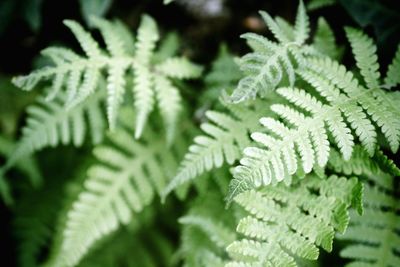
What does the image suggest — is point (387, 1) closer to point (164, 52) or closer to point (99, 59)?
point (164, 52)

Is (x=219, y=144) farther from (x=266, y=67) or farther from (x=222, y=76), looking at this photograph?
(x=222, y=76)

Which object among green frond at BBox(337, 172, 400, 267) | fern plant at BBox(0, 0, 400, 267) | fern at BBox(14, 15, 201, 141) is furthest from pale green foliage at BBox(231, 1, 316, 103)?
green frond at BBox(337, 172, 400, 267)

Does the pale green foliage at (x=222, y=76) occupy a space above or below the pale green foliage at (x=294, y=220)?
above

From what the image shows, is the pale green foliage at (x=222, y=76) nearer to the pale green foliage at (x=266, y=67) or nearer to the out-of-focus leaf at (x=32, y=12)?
the pale green foliage at (x=266, y=67)

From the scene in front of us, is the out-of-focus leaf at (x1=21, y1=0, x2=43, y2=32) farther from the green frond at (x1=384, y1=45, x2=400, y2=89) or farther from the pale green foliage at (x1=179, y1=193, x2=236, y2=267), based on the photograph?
the green frond at (x1=384, y1=45, x2=400, y2=89)

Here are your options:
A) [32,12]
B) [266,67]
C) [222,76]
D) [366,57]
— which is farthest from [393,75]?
[32,12]

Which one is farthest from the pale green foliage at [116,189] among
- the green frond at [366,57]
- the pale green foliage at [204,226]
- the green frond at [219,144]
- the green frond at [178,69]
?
the green frond at [366,57]

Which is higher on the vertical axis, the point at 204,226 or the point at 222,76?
the point at 222,76
